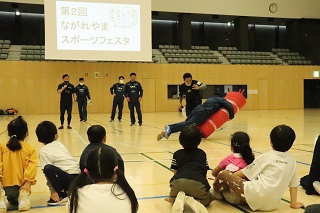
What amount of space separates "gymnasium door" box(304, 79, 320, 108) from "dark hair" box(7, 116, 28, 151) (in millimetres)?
24851

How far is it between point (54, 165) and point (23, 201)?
43 cm

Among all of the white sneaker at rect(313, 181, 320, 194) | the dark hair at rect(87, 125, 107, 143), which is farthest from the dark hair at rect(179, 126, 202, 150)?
the white sneaker at rect(313, 181, 320, 194)

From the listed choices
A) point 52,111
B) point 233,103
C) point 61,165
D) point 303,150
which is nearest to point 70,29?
point 52,111

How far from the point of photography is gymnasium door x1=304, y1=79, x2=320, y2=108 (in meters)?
25.6

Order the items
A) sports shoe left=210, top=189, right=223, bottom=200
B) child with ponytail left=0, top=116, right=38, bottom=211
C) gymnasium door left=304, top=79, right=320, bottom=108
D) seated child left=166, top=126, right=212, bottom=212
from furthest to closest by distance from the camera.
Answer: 1. gymnasium door left=304, top=79, right=320, bottom=108
2. sports shoe left=210, top=189, right=223, bottom=200
3. child with ponytail left=0, top=116, right=38, bottom=211
4. seated child left=166, top=126, right=212, bottom=212

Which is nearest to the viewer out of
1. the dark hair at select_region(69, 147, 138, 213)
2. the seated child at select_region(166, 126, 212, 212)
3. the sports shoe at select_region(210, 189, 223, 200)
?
the dark hair at select_region(69, 147, 138, 213)

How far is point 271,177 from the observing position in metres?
3.20

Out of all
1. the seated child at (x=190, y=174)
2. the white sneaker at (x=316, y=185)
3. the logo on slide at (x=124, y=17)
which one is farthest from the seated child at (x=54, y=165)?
the logo on slide at (x=124, y=17)

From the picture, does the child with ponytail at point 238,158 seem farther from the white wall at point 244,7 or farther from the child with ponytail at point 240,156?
the white wall at point 244,7

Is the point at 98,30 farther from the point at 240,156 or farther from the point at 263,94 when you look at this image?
the point at 240,156

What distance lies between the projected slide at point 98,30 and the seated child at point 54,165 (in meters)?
13.0

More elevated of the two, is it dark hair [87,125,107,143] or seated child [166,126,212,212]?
dark hair [87,125,107,143]

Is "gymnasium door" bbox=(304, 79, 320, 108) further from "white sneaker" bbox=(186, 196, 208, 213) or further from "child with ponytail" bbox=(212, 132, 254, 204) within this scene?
"white sneaker" bbox=(186, 196, 208, 213)

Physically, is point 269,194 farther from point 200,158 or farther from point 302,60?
point 302,60
